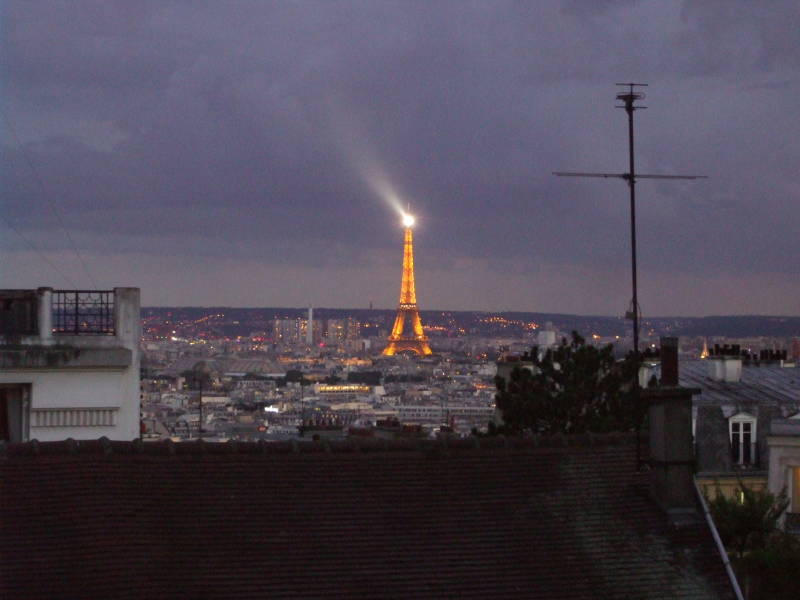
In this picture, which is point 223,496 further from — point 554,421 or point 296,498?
point 554,421

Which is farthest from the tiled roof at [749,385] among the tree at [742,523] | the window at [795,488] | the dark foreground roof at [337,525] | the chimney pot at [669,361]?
the dark foreground roof at [337,525]

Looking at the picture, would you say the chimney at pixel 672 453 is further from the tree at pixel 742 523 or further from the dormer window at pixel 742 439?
the dormer window at pixel 742 439

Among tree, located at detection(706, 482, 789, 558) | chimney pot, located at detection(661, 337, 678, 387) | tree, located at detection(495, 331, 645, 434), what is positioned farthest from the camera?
tree, located at detection(495, 331, 645, 434)

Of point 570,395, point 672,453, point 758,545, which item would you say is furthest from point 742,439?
point 672,453

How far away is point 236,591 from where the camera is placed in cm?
1134

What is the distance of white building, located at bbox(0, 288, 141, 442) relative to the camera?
15.0 metres

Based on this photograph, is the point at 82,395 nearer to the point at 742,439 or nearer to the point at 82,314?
the point at 82,314

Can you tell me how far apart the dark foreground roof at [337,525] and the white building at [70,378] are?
293cm

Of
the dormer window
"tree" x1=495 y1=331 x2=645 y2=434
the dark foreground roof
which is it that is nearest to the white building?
the dark foreground roof

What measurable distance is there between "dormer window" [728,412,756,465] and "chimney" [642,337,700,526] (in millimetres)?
12413

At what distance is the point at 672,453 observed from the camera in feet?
42.8

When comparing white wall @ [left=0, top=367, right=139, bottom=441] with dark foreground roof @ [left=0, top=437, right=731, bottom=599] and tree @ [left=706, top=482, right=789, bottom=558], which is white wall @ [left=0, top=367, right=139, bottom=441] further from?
tree @ [left=706, top=482, right=789, bottom=558]

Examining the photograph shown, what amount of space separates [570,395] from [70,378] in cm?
1058

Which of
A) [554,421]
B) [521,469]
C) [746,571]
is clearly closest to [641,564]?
[521,469]
